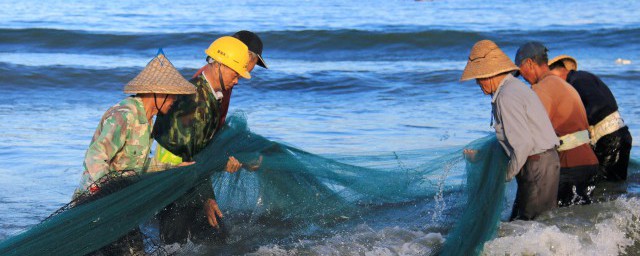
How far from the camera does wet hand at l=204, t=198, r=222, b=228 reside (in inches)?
203

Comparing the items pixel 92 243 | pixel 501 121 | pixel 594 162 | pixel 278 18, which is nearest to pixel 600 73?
pixel 594 162

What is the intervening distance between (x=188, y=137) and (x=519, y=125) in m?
1.85

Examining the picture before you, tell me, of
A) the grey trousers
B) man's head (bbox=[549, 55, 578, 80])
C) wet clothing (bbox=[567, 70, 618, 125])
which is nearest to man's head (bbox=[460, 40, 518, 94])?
the grey trousers

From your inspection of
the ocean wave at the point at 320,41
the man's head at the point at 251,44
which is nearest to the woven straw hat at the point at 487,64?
the man's head at the point at 251,44

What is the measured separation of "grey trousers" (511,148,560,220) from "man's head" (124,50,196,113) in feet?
6.80

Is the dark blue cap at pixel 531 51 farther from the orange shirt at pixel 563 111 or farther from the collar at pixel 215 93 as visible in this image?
the collar at pixel 215 93

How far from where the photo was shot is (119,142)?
175 inches

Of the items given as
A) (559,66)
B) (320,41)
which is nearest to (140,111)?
(559,66)

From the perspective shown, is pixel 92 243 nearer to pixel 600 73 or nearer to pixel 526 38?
pixel 600 73

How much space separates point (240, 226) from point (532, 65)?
2234 millimetres

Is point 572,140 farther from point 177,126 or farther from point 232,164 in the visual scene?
point 177,126

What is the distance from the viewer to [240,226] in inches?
219

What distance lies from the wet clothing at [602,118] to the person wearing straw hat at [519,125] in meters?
1.98

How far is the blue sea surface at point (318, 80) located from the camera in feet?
22.2
